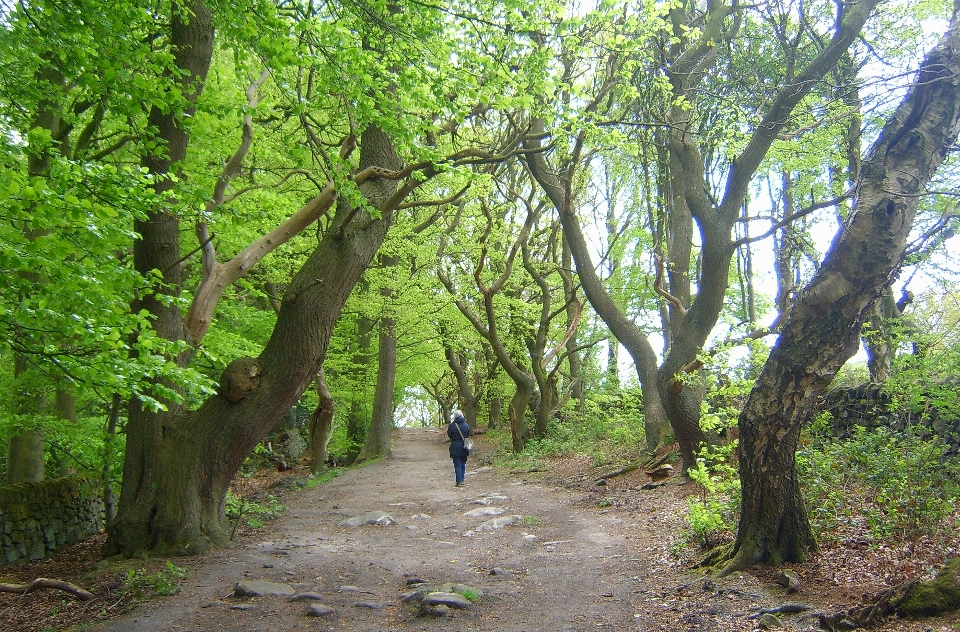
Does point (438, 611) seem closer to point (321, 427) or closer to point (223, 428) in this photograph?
point (223, 428)

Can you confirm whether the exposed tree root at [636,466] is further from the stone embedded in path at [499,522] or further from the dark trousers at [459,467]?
the stone embedded in path at [499,522]

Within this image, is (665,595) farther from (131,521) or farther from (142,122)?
(142,122)

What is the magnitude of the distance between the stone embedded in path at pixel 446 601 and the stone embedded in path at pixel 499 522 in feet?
12.3

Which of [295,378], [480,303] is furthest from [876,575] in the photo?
[480,303]

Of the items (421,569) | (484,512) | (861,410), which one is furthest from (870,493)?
(484,512)

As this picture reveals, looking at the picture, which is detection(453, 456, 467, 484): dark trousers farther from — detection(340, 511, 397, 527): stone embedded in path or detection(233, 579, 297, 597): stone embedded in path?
detection(233, 579, 297, 597): stone embedded in path

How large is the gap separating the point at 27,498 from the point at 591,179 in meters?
14.7

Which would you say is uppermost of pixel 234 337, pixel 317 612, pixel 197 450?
pixel 234 337

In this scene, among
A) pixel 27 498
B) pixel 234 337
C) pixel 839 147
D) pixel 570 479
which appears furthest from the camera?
pixel 570 479

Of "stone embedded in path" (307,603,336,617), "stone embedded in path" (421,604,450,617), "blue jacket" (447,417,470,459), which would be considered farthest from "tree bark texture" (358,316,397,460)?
"stone embedded in path" (421,604,450,617)

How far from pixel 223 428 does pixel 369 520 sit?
11.1 ft

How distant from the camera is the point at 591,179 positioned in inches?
714

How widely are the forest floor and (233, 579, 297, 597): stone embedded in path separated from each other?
9 cm

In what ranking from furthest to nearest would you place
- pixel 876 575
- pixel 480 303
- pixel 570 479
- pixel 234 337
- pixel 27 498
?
pixel 480 303 < pixel 570 479 < pixel 234 337 < pixel 27 498 < pixel 876 575
